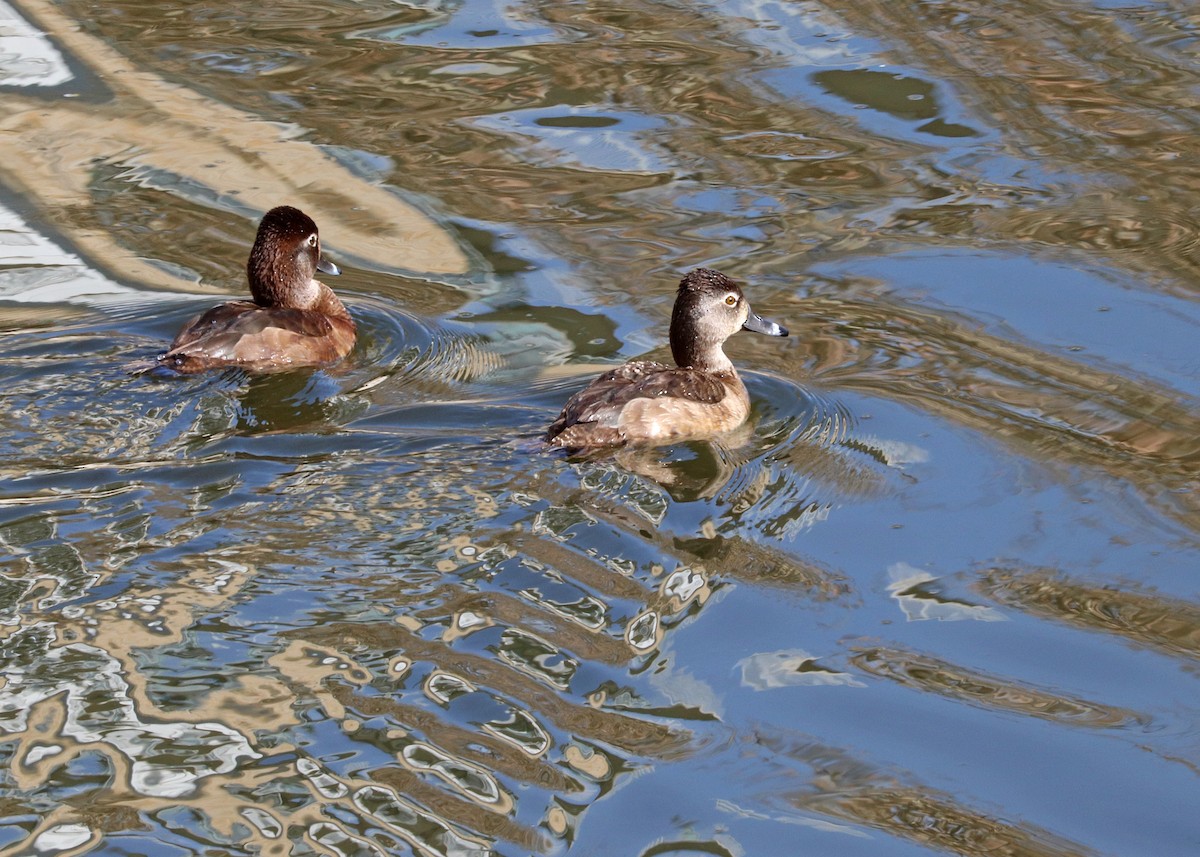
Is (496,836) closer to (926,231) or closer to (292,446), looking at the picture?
(292,446)

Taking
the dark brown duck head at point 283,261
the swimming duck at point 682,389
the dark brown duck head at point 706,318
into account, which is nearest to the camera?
the swimming duck at point 682,389

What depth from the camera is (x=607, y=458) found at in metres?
7.64

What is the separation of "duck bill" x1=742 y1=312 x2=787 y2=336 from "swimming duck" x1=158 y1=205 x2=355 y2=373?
229 centimetres

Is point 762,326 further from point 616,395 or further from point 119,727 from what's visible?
point 119,727

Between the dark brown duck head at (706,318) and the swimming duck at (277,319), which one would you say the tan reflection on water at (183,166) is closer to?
the swimming duck at (277,319)

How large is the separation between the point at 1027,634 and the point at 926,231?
4.58 m

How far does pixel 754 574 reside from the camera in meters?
6.57

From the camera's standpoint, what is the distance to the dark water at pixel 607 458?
5242 millimetres

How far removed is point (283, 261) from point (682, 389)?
2.70m

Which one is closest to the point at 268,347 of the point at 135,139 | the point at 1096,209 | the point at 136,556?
the point at 136,556

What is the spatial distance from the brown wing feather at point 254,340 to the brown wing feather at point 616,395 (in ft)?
5.72

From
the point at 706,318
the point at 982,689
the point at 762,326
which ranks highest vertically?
the point at 706,318

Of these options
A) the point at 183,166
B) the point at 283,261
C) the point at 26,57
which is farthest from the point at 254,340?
the point at 26,57

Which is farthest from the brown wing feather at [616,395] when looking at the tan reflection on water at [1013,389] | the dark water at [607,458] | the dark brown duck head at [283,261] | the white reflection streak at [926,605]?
the dark brown duck head at [283,261]
